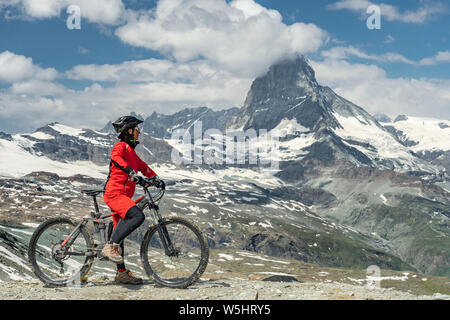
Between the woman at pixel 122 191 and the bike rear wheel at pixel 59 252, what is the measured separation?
48.1 inches

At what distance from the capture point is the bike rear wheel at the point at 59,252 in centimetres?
1518

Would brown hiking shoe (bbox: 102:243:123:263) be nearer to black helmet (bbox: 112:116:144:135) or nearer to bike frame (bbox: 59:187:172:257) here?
bike frame (bbox: 59:187:172:257)

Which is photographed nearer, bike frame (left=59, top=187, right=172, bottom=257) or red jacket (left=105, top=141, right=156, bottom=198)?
red jacket (left=105, top=141, right=156, bottom=198)

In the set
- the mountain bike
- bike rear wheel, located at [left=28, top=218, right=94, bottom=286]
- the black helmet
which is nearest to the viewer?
the mountain bike

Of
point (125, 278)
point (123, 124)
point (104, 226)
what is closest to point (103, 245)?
point (104, 226)

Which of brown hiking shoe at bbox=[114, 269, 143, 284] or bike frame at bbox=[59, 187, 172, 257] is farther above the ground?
bike frame at bbox=[59, 187, 172, 257]

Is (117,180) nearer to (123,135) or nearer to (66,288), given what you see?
(123,135)

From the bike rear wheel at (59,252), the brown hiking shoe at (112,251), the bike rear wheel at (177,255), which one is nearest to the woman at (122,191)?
the brown hiking shoe at (112,251)

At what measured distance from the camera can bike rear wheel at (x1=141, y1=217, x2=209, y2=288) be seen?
14094 mm

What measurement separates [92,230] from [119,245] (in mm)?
1283

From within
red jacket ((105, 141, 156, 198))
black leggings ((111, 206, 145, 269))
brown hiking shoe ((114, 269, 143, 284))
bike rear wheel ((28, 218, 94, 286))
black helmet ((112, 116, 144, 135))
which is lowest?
brown hiking shoe ((114, 269, 143, 284))

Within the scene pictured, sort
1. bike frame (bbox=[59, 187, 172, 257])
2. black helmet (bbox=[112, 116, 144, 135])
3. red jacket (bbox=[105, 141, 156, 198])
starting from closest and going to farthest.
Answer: red jacket (bbox=[105, 141, 156, 198])
bike frame (bbox=[59, 187, 172, 257])
black helmet (bbox=[112, 116, 144, 135])

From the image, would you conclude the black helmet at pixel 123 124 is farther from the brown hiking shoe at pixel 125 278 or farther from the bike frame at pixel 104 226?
the brown hiking shoe at pixel 125 278

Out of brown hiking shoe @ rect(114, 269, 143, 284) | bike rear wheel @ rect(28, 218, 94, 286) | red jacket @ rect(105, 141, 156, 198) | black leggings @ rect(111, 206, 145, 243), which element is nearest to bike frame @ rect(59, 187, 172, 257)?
bike rear wheel @ rect(28, 218, 94, 286)
